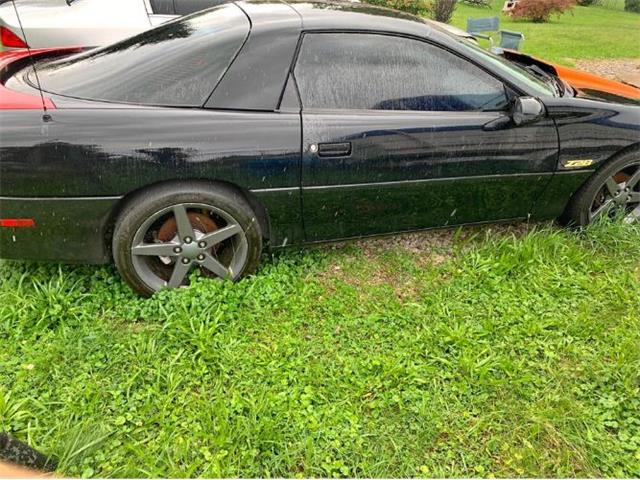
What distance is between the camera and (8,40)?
4.00 meters

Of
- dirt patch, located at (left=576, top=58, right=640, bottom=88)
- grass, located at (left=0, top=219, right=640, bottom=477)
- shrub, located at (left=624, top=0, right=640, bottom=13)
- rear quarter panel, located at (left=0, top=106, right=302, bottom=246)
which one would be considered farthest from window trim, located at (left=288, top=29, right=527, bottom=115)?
shrub, located at (left=624, top=0, right=640, bottom=13)

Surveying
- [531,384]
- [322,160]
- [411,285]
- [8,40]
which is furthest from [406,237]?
[8,40]

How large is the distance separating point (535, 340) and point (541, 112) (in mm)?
1222

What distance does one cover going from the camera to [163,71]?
2373 millimetres

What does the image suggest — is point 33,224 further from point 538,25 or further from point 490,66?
point 538,25

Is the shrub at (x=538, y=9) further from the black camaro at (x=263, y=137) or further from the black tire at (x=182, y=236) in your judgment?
the black tire at (x=182, y=236)

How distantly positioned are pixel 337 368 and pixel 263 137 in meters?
1.15

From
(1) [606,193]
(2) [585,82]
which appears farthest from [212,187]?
(2) [585,82]

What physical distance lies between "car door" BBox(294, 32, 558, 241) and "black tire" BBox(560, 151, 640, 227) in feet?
1.37

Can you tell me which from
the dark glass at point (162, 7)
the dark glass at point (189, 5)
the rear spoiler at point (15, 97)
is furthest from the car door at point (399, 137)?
the dark glass at point (189, 5)

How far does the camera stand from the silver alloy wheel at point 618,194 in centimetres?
318

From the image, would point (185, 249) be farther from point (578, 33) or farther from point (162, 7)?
point (578, 33)

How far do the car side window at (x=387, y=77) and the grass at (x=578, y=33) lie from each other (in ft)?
20.7

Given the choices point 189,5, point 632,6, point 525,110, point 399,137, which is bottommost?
point 399,137
